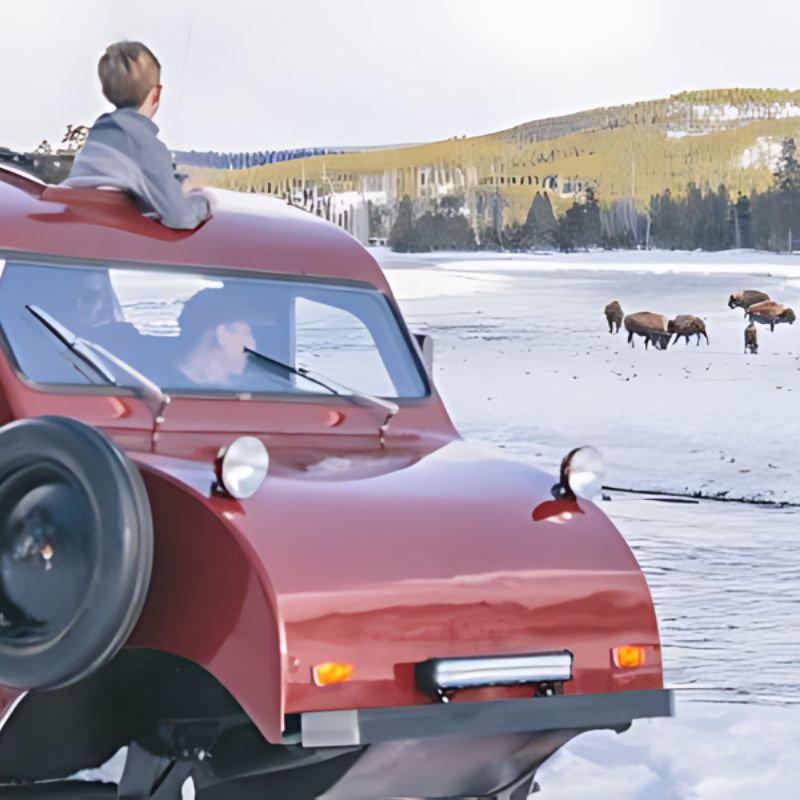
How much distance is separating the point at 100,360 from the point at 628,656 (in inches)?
68.9

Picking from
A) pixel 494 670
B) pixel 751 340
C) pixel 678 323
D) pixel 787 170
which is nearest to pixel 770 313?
pixel 678 323

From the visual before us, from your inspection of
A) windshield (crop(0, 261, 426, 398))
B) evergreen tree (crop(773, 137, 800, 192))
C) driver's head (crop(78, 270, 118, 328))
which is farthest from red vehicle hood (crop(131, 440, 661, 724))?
evergreen tree (crop(773, 137, 800, 192))

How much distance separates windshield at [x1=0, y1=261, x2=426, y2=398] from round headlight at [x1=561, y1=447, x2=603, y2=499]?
3.07 feet

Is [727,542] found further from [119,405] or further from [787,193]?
[787,193]

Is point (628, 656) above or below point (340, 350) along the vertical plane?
below

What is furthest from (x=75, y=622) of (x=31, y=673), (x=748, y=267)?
(x=748, y=267)

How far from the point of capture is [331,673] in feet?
17.2

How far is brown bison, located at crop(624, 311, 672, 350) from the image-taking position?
42638 millimetres

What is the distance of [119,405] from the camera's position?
6.07 metres

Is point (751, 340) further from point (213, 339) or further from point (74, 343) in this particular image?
point (74, 343)

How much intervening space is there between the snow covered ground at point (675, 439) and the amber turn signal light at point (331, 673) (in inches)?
66.3

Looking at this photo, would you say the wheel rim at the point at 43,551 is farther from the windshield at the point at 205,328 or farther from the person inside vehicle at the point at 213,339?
the person inside vehicle at the point at 213,339

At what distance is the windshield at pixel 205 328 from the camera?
618 cm

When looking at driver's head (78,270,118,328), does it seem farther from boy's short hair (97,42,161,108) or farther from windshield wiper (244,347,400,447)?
boy's short hair (97,42,161,108)
